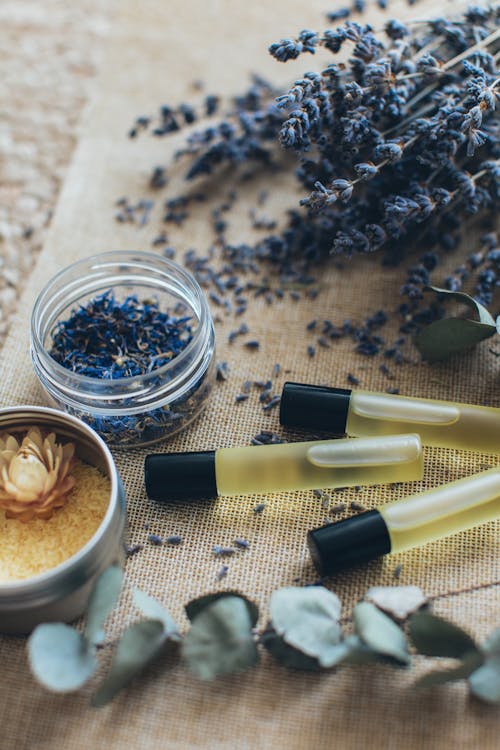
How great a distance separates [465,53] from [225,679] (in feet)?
2.91

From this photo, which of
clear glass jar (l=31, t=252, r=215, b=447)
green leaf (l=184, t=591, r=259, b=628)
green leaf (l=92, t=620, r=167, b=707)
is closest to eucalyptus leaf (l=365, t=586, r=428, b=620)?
green leaf (l=184, t=591, r=259, b=628)

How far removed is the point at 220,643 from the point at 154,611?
0.08m

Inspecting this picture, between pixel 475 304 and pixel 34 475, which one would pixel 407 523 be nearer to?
pixel 475 304

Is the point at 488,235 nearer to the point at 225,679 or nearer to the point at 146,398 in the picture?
the point at 146,398

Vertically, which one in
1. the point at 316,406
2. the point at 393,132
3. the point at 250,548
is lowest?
the point at 250,548

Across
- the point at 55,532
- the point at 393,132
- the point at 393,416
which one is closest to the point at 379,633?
the point at 393,416

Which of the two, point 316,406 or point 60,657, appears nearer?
point 60,657

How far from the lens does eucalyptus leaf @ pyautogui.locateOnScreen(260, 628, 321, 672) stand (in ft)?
2.68

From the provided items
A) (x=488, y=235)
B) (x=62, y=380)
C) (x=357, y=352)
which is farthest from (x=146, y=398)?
(x=488, y=235)

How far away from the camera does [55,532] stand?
2.94ft

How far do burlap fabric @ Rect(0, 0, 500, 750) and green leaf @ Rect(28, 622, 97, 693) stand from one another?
0.21 feet

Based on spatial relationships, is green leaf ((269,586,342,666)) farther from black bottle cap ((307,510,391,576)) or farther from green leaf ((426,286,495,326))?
green leaf ((426,286,495,326))

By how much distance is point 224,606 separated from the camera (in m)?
0.80

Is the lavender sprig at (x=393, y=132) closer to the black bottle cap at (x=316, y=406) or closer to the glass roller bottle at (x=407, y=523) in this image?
the black bottle cap at (x=316, y=406)
